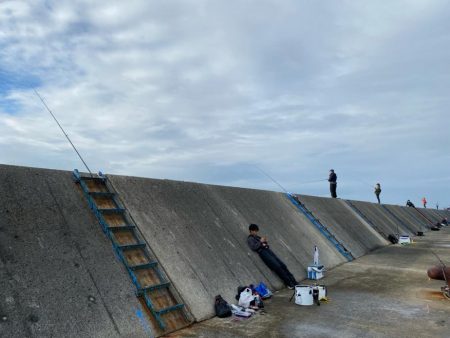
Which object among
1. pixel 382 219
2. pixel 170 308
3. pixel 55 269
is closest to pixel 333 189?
pixel 382 219

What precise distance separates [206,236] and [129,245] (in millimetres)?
2246

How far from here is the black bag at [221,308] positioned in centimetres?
617

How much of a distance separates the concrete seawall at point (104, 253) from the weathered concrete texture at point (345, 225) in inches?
180

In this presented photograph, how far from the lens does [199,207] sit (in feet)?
29.1

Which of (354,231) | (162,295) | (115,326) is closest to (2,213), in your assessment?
(115,326)

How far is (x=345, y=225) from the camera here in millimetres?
16516

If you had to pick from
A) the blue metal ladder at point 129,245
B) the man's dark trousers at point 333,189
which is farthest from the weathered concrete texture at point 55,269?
the man's dark trousers at point 333,189

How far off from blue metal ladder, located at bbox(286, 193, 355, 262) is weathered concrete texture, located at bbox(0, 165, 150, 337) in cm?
939

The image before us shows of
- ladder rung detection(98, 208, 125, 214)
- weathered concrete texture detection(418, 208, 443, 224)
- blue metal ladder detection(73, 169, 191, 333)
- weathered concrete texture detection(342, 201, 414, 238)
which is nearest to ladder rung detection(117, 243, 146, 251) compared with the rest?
blue metal ladder detection(73, 169, 191, 333)

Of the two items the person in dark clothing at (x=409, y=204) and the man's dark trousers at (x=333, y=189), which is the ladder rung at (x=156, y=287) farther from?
the person in dark clothing at (x=409, y=204)

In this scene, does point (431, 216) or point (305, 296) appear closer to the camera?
point (305, 296)

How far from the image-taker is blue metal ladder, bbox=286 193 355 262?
42.5 ft

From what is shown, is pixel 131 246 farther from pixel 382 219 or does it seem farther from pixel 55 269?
pixel 382 219

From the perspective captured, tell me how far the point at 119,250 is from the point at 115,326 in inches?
54.1
